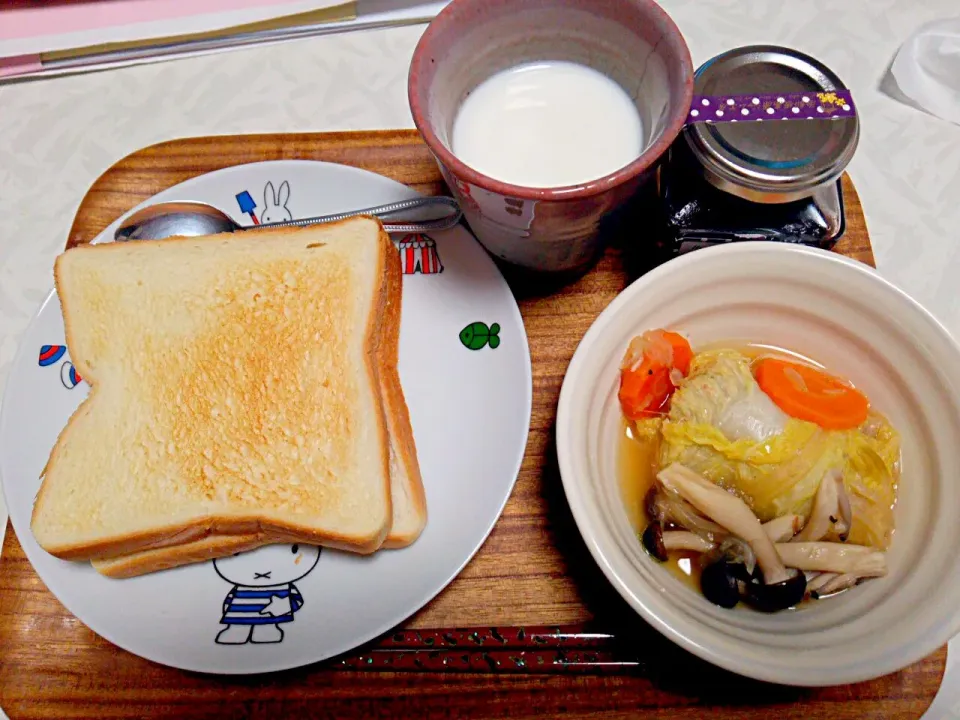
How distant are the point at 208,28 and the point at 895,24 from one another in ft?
4.95

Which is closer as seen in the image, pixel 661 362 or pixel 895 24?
pixel 661 362

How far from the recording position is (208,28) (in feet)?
4.87

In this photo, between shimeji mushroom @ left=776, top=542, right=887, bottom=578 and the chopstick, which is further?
the chopstick

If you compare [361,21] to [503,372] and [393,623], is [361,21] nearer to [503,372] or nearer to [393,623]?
[503,372]

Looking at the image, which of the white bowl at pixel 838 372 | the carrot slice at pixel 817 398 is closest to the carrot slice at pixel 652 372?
the white bowl at pixel 838 372

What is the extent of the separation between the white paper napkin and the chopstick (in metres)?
1.27

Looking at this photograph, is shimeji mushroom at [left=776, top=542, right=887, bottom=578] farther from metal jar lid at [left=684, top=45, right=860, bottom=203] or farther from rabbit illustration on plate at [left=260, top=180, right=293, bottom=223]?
rabbit illustration on plate at [left=260, top=180, right=293, bottom=223]

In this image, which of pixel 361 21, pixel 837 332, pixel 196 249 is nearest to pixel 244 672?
pixel 196 249

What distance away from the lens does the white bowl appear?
2.47ft

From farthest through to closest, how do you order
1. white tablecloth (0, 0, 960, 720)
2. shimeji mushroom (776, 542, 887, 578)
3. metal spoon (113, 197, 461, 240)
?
white tablecloth (0, 0, 960, 720), metal spoon (113, 197, 461, 240), shimeji mushroom (776, 542, 887, 578)

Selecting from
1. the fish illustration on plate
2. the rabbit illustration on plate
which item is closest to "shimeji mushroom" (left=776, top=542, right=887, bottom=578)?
the fish illustration on plate

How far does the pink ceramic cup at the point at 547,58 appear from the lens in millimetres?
894

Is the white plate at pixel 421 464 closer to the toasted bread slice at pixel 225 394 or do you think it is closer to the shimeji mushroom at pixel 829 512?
the toasted bread slice at pixel 225 394

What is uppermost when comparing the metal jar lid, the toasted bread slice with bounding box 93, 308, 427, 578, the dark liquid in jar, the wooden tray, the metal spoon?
the metal jar lid
